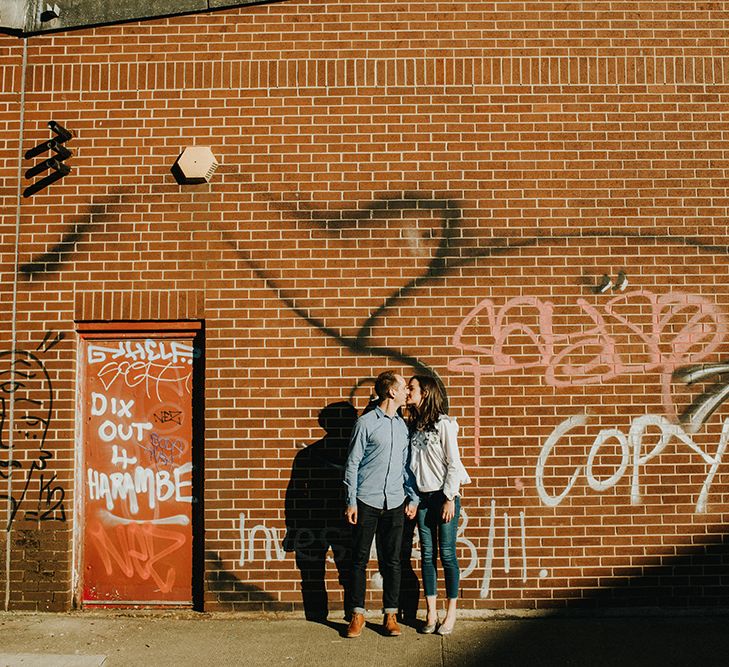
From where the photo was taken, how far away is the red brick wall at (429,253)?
18.7ft

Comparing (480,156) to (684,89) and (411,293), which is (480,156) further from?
(684,89)

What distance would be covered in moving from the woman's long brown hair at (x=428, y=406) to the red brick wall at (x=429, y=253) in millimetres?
386

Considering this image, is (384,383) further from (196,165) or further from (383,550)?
(196,165)

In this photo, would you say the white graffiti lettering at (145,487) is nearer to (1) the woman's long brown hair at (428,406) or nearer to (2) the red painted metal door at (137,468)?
(2) the red painted metal door at (137,468)

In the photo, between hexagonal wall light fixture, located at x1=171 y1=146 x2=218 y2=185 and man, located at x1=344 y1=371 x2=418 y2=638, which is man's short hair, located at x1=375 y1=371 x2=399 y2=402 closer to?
man, located at x1=344 y1=371 x2=418 y2=638

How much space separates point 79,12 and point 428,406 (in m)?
4.11

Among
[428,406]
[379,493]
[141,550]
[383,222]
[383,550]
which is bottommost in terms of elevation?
[141,550]

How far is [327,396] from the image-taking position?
5.77m

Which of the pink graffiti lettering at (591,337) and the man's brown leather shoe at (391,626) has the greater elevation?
the pink graffiti lettering at (591,337)

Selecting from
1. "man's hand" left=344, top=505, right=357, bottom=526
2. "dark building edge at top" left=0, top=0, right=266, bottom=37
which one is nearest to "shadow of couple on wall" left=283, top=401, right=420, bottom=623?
"man's hand" left=344, top=505, right=357, bottom=526

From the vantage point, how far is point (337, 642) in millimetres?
5180

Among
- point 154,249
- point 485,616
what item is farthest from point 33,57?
point 485,616

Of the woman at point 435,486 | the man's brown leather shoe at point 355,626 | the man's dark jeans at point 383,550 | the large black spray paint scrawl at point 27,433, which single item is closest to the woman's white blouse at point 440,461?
the woman at point 435,486

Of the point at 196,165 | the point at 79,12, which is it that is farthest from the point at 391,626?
the point at 79,12
